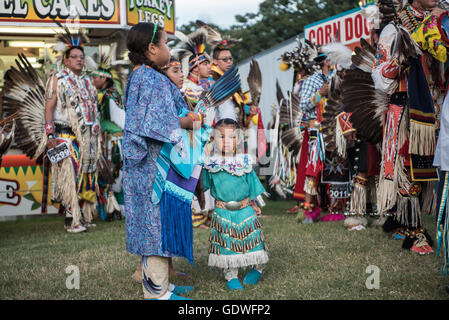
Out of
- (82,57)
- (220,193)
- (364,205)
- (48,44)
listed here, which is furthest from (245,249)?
(48,44)

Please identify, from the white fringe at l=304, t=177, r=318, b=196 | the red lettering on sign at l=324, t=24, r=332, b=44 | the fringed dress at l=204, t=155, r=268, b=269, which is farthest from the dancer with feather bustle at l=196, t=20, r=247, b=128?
the red lettering on sign at l=324, t=24, r=332, b=44

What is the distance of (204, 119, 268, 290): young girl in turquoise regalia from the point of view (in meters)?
3.20

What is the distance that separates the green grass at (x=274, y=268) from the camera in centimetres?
307

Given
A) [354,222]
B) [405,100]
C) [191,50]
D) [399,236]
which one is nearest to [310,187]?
[354,222]

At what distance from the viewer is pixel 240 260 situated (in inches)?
125

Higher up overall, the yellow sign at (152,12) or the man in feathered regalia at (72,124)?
the yellow sign at (152,12)

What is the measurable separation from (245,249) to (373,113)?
1.76 m

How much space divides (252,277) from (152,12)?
5.10m

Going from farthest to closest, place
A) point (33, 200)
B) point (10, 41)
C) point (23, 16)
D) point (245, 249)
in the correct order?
point (10, 41)
point (33, 200)
point (23, 16)
point (245, 249)

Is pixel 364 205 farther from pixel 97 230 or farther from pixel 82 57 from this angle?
pixel 82 57

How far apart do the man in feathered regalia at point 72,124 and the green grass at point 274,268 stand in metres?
0.50

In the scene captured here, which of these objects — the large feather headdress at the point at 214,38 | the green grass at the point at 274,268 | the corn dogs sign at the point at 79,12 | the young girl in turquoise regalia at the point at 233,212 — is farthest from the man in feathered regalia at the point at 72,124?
the young girl in turquoise regalia at the point at 233,212

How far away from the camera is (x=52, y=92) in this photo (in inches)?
210

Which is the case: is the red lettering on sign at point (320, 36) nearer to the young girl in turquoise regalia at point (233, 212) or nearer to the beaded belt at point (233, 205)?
the young girl in turquoise regalia at point (233, 212)
